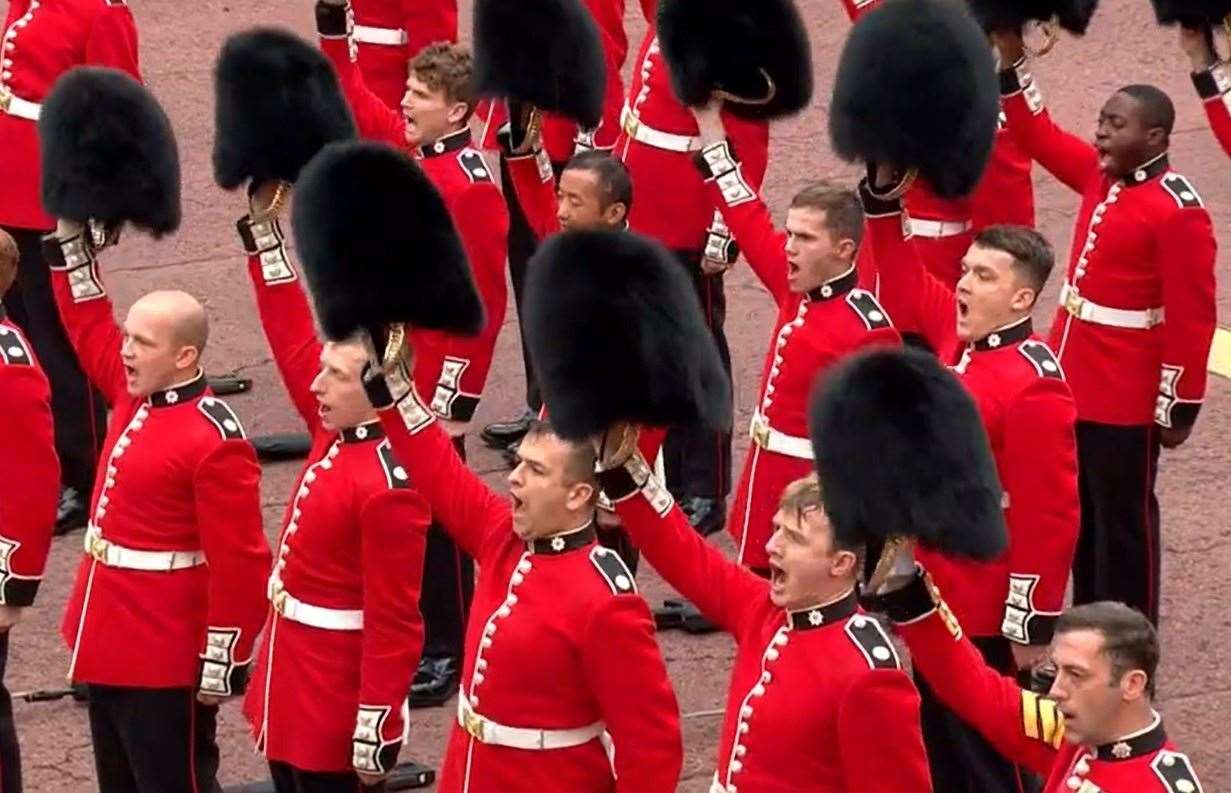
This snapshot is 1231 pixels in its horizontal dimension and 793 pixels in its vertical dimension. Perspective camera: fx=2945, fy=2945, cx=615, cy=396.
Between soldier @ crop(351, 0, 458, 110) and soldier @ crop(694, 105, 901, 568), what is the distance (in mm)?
2221

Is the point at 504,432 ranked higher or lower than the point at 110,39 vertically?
lower

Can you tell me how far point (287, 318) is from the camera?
593cm

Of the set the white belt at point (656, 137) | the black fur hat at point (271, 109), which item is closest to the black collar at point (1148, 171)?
the white belt at point (656, 137)

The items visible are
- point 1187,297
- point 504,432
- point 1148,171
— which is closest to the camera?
point 1187,297

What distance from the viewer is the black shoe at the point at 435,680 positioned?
660 cm

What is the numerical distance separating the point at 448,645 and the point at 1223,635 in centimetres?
180

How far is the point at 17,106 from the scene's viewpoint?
7660 mm

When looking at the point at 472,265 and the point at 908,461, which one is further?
the point at 472,265

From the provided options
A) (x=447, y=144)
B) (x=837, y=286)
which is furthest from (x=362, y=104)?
(x=837, y=286)

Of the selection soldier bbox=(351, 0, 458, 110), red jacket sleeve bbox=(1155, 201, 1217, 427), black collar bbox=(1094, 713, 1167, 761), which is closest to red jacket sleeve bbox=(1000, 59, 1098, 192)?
red jacket sleeve bbox=(1155, 201, 1217, 427)

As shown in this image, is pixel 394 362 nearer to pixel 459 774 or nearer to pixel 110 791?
pixel 459 774

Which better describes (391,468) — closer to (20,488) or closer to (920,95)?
(20,488)

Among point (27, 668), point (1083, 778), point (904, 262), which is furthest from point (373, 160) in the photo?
point (27, 668)

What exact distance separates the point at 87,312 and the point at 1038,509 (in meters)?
1.94
